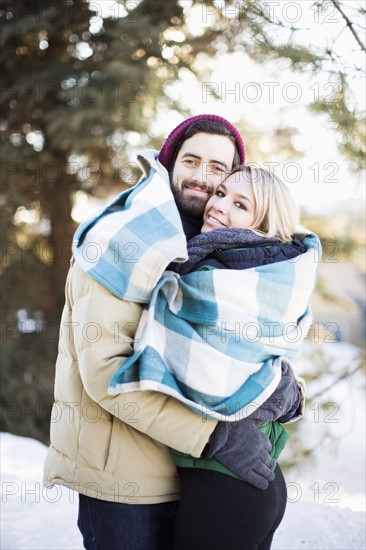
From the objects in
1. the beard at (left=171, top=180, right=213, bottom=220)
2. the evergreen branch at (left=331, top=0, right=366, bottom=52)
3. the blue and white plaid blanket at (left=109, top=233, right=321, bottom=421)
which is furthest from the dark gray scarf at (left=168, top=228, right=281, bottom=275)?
the evergreen branch at (left=331, top=0, right=366, bottom=52)

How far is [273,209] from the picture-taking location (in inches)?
75.8

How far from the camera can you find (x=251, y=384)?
164 centimetres

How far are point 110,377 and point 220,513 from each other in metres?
0.50

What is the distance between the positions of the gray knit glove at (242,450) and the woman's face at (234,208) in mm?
644

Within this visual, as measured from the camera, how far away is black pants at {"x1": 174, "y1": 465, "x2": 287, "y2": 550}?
164 centimetres

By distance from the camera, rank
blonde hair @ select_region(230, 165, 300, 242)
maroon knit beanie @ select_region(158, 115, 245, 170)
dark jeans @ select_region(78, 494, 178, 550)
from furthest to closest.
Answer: maroon knit beanie @ select_region(158, 115, 245, 170)
blonde hair @ select_region(230, 165, 300, 242)
dark jeans @ select_region(78, 494, 178, 550)

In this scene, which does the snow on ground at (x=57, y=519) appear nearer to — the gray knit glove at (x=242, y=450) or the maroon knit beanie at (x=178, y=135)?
the gray knit glove at (x=242, y=450)

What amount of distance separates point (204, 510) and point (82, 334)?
0.61 m

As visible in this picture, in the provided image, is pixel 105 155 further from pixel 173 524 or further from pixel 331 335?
pixel 173 524

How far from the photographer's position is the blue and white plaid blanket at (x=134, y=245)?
1640 mm

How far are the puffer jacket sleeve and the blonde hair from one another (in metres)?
0.54

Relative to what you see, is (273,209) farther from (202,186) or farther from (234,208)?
(202,186)

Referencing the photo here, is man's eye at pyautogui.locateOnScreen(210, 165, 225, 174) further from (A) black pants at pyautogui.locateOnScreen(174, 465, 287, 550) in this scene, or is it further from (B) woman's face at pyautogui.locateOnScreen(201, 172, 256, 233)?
(A) black pants at pyautogui.locateOnScreen(174, 465, 287, 550)

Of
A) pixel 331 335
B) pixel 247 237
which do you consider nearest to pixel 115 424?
pixel 247 237
